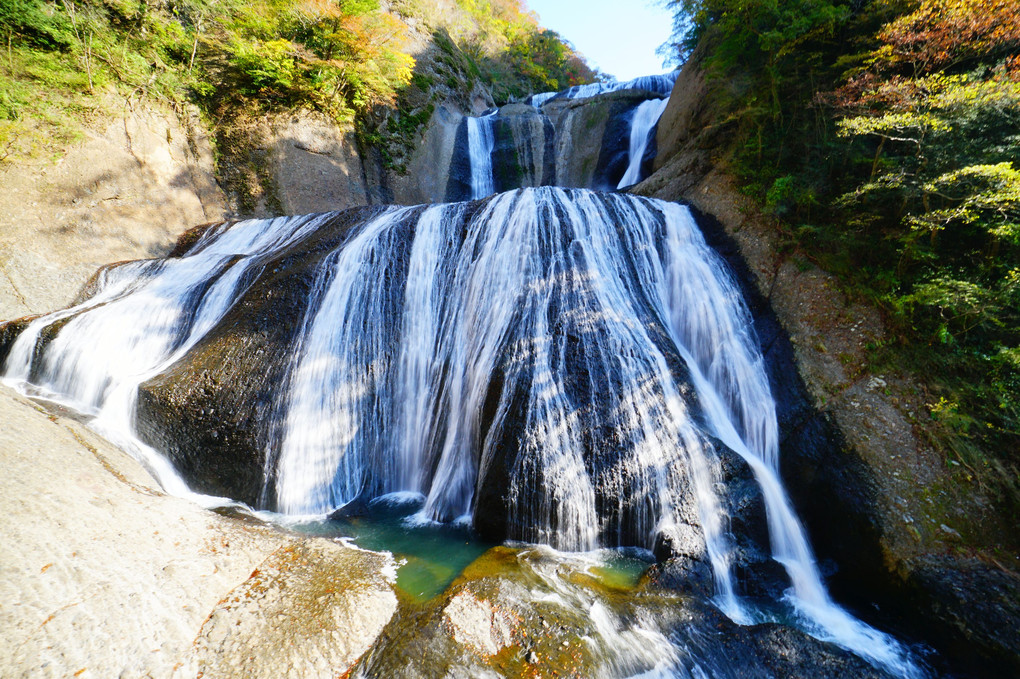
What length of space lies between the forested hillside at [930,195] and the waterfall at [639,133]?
549 cm

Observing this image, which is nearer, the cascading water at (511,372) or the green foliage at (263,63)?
the cascading water at (511,372)

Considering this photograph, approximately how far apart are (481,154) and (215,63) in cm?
800

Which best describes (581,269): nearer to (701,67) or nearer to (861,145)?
(861,145)

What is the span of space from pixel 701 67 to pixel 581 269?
769cm

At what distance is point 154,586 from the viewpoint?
217 centimetres

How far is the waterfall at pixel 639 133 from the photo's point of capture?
38.6 ft

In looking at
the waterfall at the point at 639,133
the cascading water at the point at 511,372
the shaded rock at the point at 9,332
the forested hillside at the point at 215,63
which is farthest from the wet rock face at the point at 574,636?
the forested hillside at the point at 215,63

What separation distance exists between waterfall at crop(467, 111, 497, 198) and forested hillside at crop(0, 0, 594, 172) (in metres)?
1.78

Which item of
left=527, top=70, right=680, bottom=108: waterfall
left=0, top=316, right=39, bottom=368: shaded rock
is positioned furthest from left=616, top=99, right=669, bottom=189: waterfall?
left=0, top=316, right=39, bottom=368: shaded rock

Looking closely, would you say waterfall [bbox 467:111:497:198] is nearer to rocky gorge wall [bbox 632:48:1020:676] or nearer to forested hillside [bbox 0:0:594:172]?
forested hillside [bbox 0:0:594:172]

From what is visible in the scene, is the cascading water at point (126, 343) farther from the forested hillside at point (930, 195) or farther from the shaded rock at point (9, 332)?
the forested hillside at point (930, 195)

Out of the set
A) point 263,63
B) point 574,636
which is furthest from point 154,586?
point 263,63

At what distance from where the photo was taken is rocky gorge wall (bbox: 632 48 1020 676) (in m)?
3.18

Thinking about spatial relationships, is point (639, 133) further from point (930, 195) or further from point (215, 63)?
point (215, 63)
